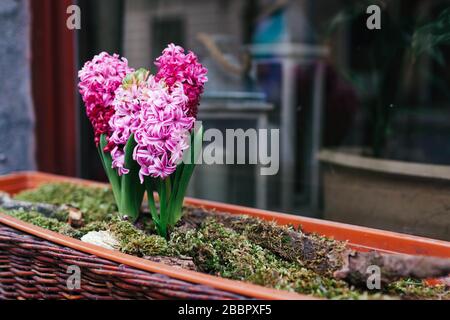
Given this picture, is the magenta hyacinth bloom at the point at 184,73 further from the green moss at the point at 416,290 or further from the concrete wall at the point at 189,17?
the concrete wall at the point at 189,17

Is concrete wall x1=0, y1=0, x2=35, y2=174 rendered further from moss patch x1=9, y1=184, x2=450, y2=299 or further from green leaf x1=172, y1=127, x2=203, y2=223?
green leaf x1=172, y1=127, x2=203, y2=223

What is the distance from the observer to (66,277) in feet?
3.96

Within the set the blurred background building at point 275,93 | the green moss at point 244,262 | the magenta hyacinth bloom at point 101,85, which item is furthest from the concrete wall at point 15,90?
the green moss at point 244,262

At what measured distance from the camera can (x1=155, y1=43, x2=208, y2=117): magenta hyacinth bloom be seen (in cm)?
132

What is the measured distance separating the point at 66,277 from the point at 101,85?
51 centimetres

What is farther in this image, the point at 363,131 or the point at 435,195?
the point at 363,131

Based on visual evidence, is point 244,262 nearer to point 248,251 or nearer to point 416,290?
point 248,251

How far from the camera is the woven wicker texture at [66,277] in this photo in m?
1.02

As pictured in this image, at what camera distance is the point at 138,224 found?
153cm

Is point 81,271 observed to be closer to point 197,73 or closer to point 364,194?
point 197,73

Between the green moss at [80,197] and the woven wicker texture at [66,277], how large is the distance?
344 mm

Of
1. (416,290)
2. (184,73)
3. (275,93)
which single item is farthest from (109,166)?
(275,93)
